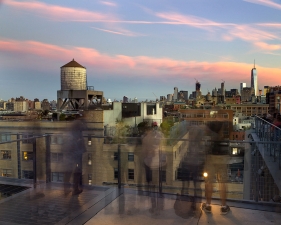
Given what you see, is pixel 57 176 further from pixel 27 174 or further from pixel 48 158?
pixel 27 174

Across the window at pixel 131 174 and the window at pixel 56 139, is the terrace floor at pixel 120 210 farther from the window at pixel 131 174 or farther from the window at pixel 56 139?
the window at pixel 56 139

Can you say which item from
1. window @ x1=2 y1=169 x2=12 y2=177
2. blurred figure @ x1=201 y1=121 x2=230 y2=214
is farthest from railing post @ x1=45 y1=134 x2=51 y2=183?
blurred figure @ x1=201 y1=121 x2=230 y2=214

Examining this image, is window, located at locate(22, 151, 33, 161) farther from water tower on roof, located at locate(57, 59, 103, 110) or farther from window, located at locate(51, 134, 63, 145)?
water tower on roof, located at locate(57, 59, 103, 110)

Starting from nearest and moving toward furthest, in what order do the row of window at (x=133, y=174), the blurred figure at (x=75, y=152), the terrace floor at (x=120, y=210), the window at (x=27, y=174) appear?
the terrace floor at (x=120, y=210), the row of window at (x=133, y=174), the blurred figure at (x=75, y=152), the window at (x=27, y=174)

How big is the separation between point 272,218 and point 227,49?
16.3m

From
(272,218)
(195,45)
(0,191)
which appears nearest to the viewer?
(272,218)

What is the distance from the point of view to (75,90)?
2836 cm

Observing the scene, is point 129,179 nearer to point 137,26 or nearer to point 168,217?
point 168,217

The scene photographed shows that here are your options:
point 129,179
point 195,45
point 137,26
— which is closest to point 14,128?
point 137,26

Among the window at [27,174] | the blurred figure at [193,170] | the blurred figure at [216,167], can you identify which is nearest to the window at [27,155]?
the window at [27,174]

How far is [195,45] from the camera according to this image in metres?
16.9

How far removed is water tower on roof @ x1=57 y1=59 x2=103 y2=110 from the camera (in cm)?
2747

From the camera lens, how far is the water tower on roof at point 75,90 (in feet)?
90.1

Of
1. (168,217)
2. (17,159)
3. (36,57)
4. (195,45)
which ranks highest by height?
(195,45)
